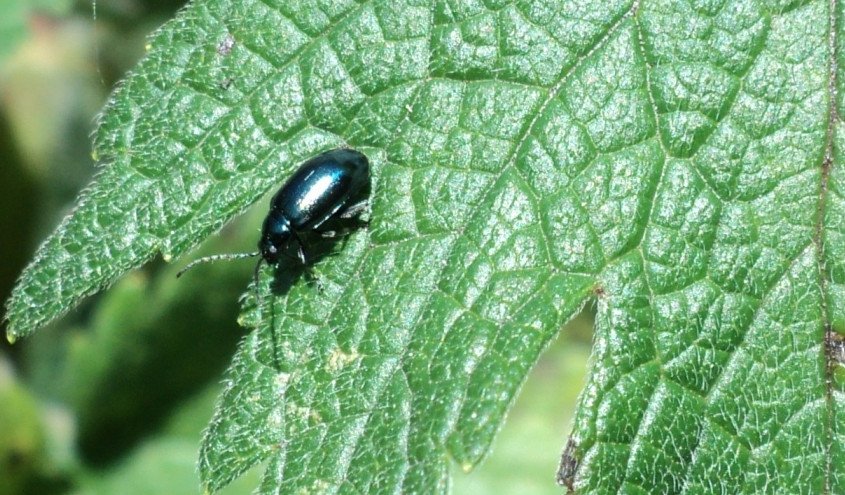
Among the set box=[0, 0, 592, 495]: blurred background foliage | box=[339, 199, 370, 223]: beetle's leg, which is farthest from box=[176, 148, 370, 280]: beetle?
box=[0, 0, 592, 495]: blurred background foliage

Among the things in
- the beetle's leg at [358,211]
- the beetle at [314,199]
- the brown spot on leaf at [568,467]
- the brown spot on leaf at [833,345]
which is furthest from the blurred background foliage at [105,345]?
the brown spot on leaf at [833,345]

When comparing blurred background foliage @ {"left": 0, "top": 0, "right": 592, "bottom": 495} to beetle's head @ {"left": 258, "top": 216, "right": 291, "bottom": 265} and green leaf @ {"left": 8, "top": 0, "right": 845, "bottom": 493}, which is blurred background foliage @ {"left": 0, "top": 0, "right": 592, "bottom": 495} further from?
green leaf @ {"left": 8, "top": 0, "right": 845, "bottom": 493}

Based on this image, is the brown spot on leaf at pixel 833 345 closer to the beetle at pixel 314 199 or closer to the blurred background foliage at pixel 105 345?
the beetle at pixel 314 199

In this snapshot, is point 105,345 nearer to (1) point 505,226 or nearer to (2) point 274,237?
(2) point 274,237

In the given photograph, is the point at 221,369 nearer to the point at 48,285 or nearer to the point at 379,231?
the point at 48,285

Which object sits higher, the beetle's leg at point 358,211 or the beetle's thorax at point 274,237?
the beetle's leg at point 358,211

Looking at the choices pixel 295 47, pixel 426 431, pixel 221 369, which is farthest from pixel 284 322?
pixel 221 369
